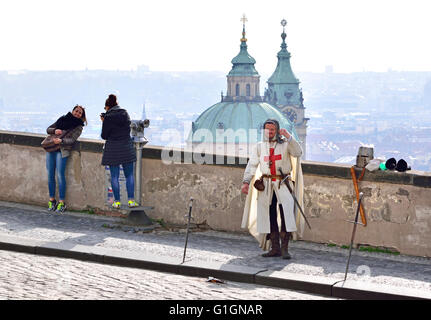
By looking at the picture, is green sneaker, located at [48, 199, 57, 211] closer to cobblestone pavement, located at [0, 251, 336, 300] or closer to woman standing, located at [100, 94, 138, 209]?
woman standing, located at [100, 94, 138, 209]

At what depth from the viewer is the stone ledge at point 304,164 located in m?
9.35

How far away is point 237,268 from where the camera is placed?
27.6ft

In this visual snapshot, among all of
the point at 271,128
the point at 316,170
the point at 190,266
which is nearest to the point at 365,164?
the point at 316,170

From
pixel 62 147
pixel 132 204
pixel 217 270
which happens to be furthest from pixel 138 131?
pixel 217 270

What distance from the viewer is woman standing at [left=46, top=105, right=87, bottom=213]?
38.3 ft

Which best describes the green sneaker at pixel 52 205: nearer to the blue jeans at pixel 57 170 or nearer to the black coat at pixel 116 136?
the blue jeans at pixel 57 170

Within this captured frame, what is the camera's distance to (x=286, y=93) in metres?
172

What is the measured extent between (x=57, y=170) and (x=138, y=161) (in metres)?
1.35

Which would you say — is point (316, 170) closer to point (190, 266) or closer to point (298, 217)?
point (298, 217)

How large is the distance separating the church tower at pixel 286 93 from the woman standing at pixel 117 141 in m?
160

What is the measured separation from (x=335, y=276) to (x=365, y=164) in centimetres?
184

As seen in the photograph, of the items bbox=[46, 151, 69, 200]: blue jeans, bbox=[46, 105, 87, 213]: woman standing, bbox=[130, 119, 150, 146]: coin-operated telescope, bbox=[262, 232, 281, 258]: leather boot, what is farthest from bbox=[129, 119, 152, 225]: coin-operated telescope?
bbox=[262, 232, 281, 258]: leather boot

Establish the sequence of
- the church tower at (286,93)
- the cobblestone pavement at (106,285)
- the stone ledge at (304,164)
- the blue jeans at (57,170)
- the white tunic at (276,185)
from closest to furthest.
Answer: the cobblestone pavement at (106,285) → the white tunic at (276,185) → the stone ledge at (304,164) → the blue jeans at (57,170) → the church tower at (286,93)

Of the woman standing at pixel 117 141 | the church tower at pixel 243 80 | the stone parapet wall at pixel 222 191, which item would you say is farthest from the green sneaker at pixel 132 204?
the church tower at pixel 243 80
